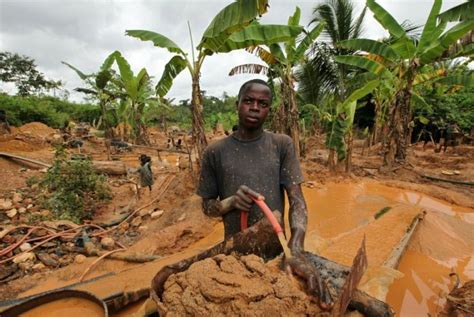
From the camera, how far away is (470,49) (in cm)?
691

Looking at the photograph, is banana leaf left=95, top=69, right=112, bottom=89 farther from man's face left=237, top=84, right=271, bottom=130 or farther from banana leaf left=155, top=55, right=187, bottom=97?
man's face left=237, top=84, right=271, bottom=130

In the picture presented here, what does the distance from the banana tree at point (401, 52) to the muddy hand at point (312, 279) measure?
7.21 metres

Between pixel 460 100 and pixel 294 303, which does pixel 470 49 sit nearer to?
pixel 294 303

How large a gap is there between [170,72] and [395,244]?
5.74m

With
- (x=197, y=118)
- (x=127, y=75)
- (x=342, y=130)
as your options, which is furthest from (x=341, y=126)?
(x=127, y=75)

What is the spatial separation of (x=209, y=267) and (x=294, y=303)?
41cm

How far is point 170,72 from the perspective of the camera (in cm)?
676

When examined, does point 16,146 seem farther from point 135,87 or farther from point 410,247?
point 410,247

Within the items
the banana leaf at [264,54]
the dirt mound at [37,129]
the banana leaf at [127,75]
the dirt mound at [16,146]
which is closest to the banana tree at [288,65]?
the banana leaf at [264,54]

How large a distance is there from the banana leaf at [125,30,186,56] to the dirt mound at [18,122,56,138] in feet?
46.9

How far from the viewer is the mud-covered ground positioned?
4055 mm

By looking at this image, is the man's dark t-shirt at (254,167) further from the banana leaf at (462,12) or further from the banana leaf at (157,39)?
the banana leaf at (462,12)

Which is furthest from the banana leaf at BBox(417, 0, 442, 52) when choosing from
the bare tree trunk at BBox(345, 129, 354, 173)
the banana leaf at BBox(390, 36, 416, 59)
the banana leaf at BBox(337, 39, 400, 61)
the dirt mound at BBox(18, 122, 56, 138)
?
the dirt mound at BBox(18, 122, 56, 138)

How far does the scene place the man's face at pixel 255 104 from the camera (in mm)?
1713
